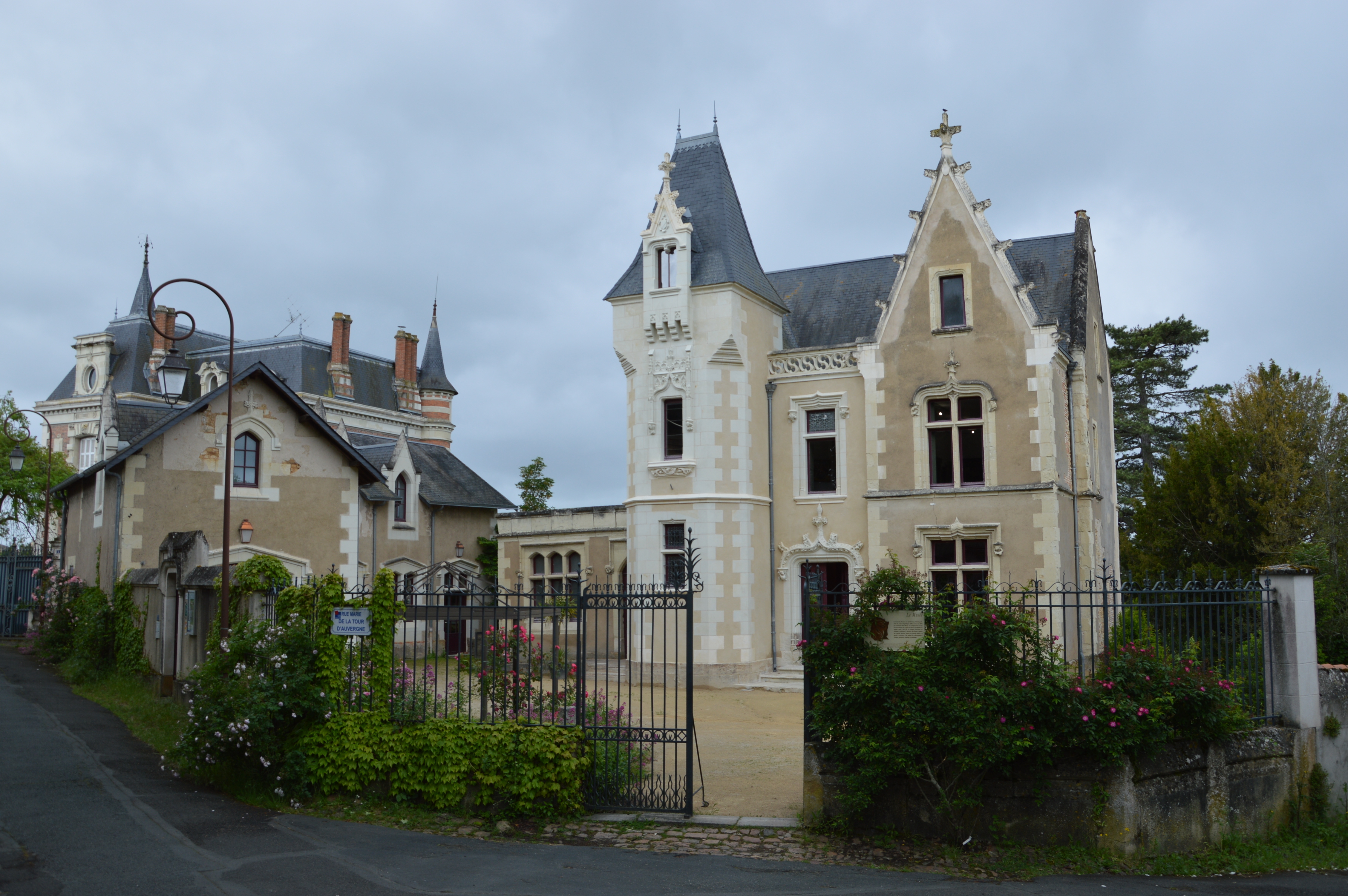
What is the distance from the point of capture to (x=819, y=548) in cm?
2169

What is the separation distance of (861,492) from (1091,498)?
4.77 meters

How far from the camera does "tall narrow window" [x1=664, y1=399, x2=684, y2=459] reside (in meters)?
21.9

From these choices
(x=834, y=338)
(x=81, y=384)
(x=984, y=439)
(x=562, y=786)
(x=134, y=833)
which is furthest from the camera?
(x=81, y=384)

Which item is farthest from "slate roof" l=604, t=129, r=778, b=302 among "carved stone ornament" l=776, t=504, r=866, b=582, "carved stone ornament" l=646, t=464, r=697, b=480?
"carved stone ornament" l=776, t=504, r=866, b=582

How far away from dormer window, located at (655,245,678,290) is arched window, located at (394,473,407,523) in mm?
11074

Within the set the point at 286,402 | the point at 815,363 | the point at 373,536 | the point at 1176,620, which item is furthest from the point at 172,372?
the point at 373,536

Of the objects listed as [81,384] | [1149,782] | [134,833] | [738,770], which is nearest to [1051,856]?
[1149,782]

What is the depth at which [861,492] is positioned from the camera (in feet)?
70.4

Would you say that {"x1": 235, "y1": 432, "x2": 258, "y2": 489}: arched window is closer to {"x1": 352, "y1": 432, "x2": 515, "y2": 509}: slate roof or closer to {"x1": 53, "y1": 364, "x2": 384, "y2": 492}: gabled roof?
{"x1": 53, "y1": 364, "x2": 384, "y2": 492}: gabled roof

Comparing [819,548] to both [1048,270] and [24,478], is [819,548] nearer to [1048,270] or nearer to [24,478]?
[1048,270]

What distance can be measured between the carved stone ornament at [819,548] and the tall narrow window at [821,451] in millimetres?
611

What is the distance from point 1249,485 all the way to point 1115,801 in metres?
22.0

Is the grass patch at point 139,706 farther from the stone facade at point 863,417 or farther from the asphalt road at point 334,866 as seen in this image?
the stone facade at point 863,417

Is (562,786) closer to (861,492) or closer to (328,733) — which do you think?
(328,733)
